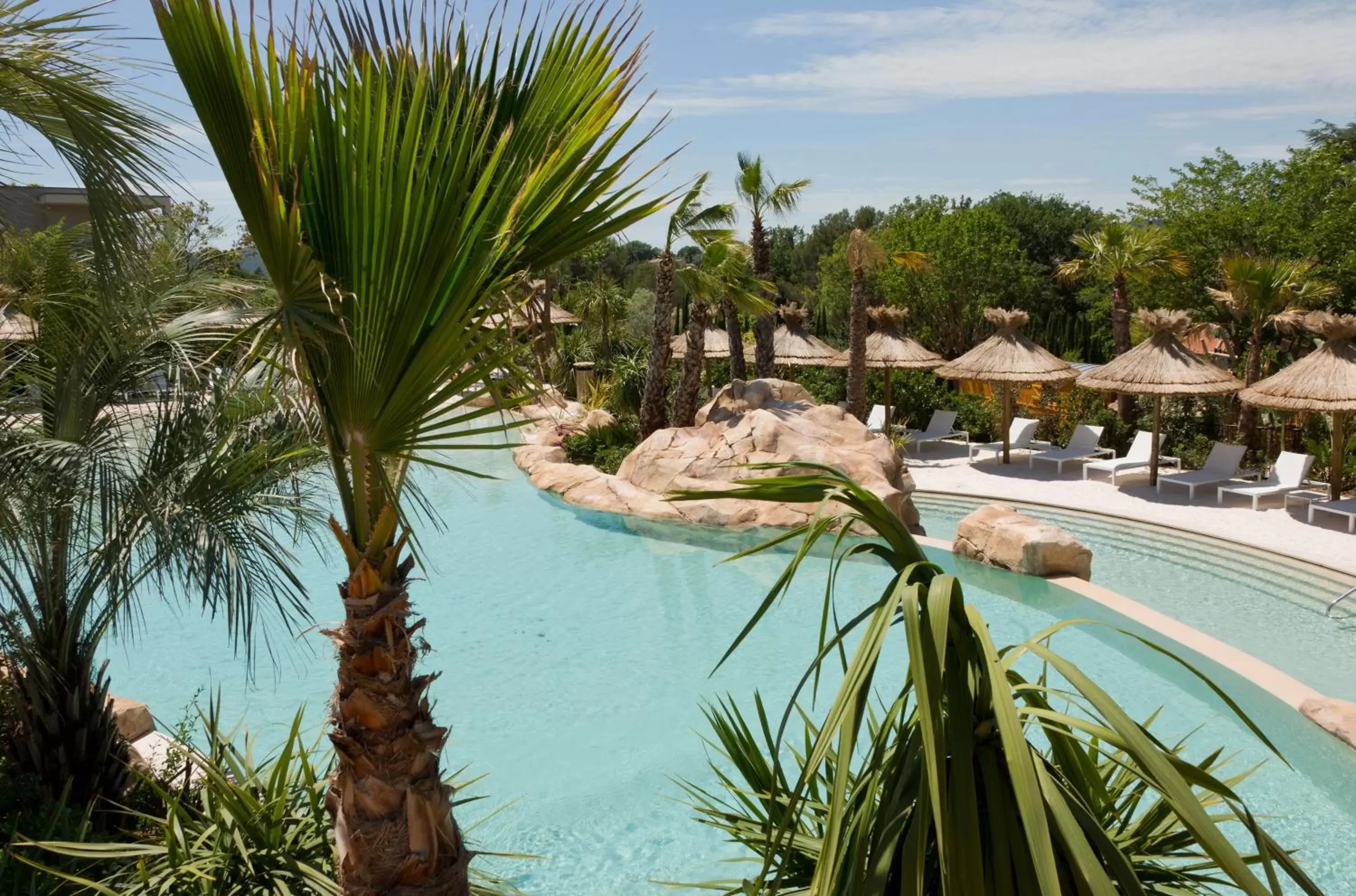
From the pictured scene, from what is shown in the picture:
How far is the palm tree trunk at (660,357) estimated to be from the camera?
16.8 metres

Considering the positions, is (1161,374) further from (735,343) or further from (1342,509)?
(735,343)

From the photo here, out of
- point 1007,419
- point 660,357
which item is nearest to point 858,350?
point 1007,419

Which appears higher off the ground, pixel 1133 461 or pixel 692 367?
pixel 692 367

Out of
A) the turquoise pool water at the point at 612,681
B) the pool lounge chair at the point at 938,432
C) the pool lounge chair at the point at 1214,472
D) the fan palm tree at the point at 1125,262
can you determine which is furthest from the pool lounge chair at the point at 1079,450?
the turquoise pool water at the point at 612,681

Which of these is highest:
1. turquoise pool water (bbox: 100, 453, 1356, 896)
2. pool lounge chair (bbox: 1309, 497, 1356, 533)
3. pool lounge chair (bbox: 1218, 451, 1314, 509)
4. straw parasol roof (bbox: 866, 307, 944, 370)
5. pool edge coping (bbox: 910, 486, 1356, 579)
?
straw parasol roof (bbox: 866, 307, 944, 370)

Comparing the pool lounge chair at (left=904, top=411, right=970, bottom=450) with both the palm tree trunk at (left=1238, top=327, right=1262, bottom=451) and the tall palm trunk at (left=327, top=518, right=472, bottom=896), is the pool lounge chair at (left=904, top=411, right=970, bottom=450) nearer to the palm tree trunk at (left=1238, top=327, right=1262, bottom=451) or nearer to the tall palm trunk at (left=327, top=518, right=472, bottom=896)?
the palm tree trunk at (left=1238, top=327, right=1262, bottom=451)

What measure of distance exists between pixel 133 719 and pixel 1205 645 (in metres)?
7.97

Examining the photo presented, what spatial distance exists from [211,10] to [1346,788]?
741cm

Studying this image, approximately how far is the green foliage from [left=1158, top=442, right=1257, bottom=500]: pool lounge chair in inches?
334

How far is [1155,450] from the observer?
14.8 meters

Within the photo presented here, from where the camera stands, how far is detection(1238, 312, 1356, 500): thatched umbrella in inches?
500

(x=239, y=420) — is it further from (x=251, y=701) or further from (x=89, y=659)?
(x=251, y=701)

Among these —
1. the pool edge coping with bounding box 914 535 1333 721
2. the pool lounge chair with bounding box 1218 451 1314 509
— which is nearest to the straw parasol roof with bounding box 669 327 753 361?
the pool lounge chair with bounding box 1218 451 1314 509

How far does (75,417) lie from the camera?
164 inches
